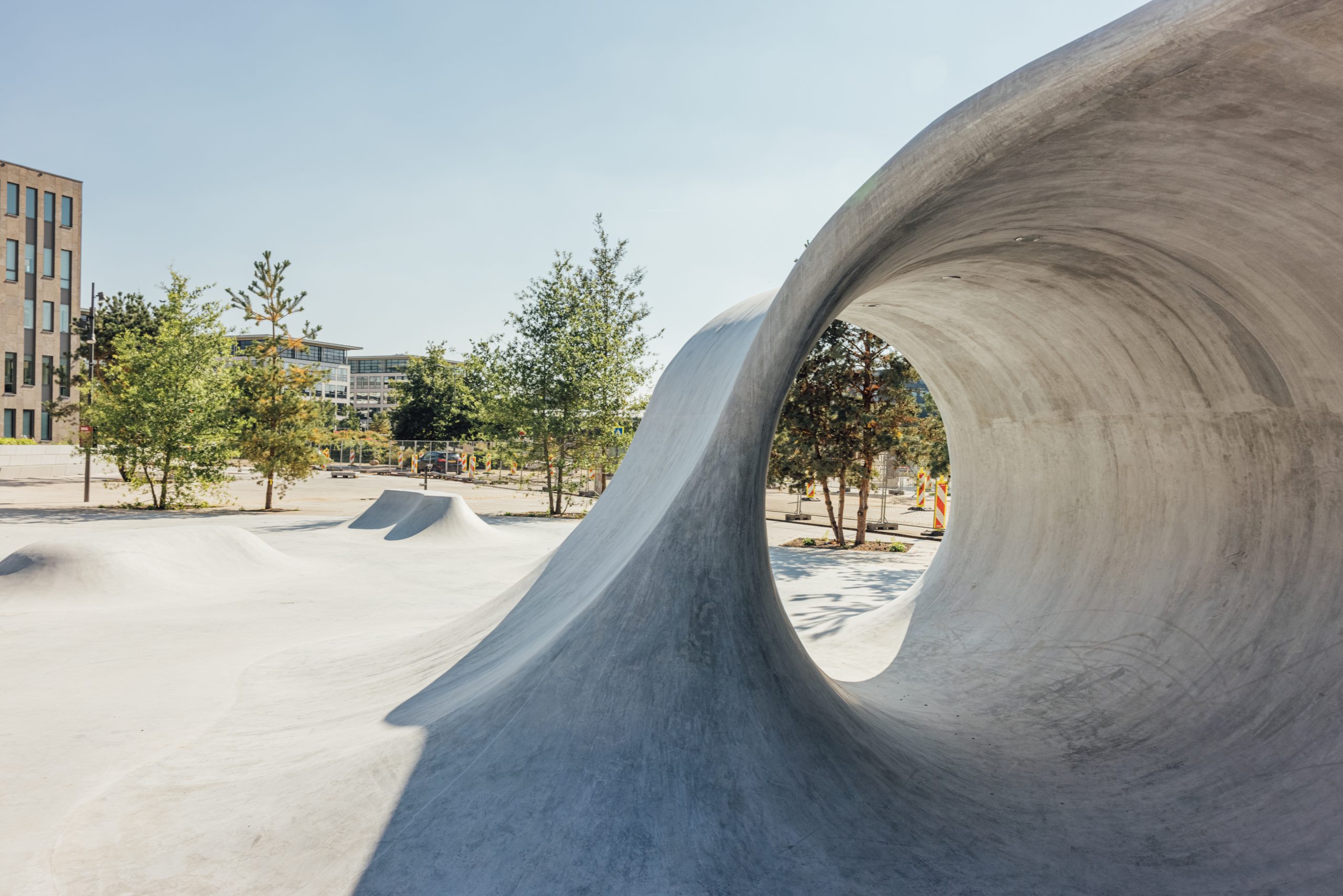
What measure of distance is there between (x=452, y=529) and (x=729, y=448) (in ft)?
45.7

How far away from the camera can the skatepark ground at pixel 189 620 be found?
4.99 metres

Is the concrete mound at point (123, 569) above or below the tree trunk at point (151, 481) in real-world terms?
below

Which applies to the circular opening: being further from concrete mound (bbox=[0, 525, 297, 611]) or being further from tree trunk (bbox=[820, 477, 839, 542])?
concrete mound (bbox=[0, 525, 297, 611])

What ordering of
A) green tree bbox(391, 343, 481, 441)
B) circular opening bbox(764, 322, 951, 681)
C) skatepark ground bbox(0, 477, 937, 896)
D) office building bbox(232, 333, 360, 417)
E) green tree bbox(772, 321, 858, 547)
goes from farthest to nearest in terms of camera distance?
office building bbox(232, 333, 360, 417)
green tree bbox(391, 343, 481, 441)
green tree bbox(772, 321, 858, 547)
circular opening bbox(764, 322, 951, 681)
skatepark ground bbox(0, 477, 937, 896)

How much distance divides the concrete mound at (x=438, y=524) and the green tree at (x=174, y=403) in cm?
736

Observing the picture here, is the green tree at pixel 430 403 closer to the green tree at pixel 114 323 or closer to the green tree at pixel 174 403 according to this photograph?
the green tree at pixel 114 323

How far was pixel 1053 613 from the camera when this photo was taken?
786cm

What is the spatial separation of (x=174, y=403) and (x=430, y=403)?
39169mm

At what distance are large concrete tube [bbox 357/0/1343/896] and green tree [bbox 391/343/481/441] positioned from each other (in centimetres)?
5512

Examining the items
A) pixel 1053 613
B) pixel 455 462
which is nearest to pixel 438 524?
pixel 1053 613

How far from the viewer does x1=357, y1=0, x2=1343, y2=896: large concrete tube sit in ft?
11.9

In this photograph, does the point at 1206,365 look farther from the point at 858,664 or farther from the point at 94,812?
the point at 94,812

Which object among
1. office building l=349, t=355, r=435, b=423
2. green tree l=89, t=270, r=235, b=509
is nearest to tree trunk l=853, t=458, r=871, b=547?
green tree l=89, t=270, r=235, b=509

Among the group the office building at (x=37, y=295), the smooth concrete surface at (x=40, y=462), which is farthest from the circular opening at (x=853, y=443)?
the office building at (x=37, y=295)
